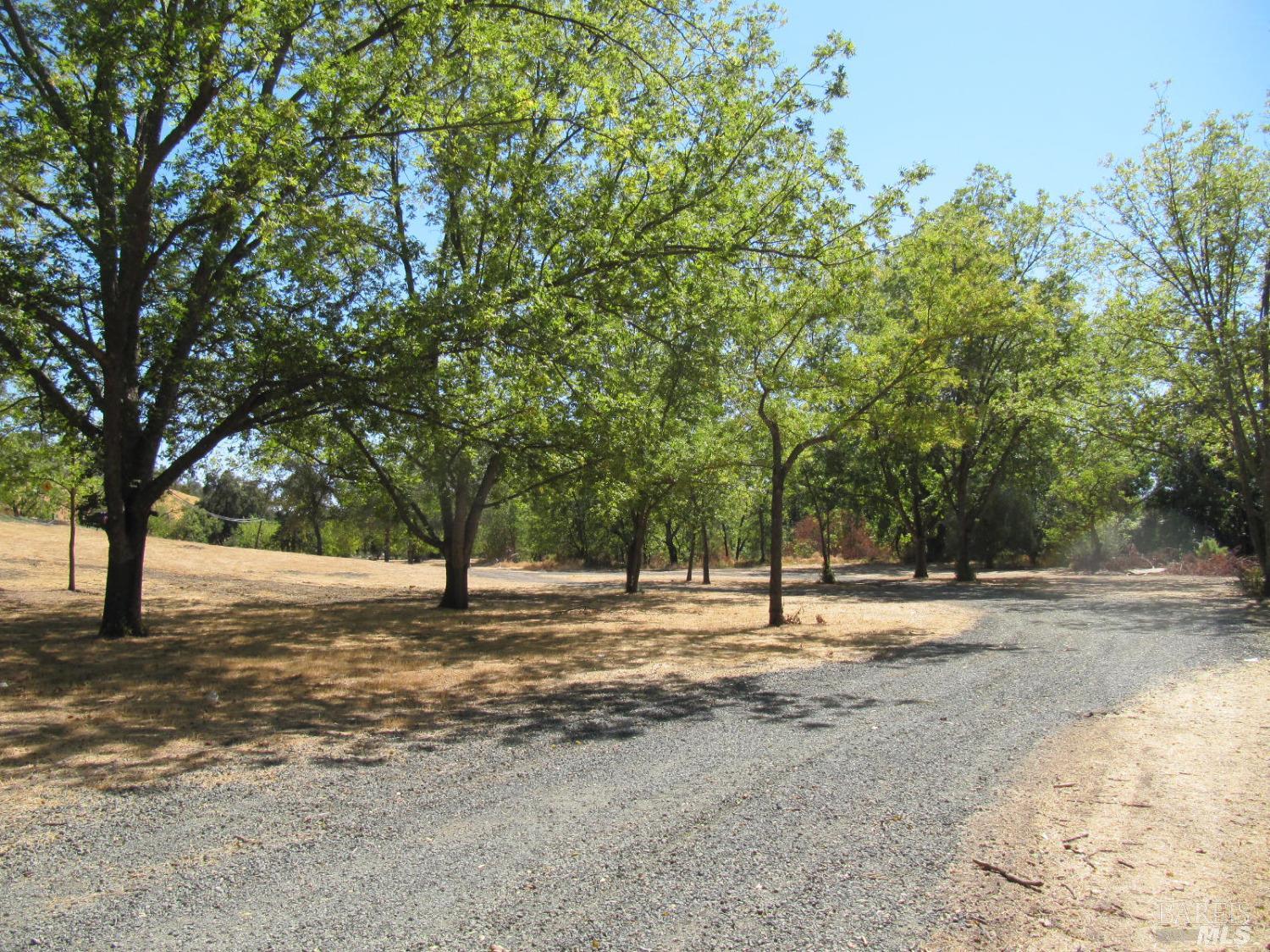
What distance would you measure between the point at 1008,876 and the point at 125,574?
12.3 meters

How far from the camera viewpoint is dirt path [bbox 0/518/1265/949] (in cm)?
308

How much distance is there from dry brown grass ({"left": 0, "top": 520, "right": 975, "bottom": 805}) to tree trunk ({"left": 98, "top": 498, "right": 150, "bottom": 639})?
405mm

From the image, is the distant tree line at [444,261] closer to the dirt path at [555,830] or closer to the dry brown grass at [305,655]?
the dry brown grass at [305,655]

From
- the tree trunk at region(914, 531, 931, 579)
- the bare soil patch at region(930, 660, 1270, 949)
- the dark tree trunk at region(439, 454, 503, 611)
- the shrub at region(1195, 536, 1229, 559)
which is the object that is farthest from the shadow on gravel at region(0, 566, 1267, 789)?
the shrub at region(1195, 536, 1229, 559)

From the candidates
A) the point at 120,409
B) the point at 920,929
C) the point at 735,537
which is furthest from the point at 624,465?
the point at 735,537

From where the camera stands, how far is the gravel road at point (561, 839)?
307 centimetres

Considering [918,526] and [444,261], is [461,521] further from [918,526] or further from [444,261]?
[918,526]

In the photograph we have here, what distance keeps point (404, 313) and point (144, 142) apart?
4.60 metres

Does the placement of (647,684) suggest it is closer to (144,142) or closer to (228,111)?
(228,111)

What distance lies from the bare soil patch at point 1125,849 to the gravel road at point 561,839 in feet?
0.72

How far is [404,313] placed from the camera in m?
9.69

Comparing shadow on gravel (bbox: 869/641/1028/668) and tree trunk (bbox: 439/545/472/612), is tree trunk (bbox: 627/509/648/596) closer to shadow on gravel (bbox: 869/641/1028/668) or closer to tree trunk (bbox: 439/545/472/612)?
tree trunk (bbox: 439/545/472/612)

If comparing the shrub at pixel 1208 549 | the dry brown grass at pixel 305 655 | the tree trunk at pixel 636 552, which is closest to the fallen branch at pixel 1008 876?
the dry brown grass at pixel 305 655

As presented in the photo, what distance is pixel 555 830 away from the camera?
4.09 metres
